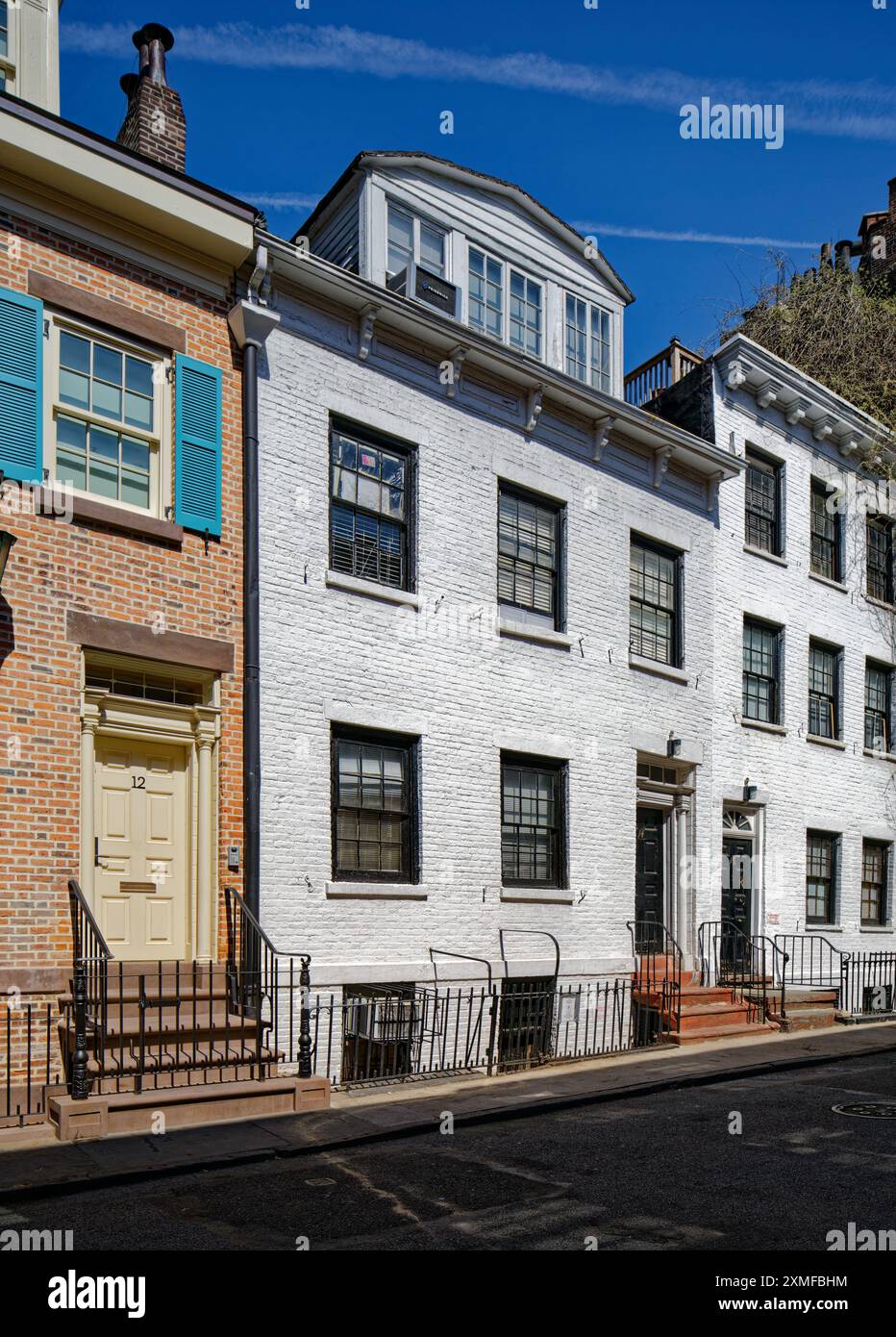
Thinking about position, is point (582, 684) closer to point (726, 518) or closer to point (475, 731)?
point (475, 731)

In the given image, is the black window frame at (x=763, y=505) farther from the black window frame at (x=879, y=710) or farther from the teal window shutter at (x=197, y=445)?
the teal window shutter at (x=197, y=445)

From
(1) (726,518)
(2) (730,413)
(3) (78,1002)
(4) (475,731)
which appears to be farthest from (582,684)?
(3) (78,1002)

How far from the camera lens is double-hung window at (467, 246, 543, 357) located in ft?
54.5

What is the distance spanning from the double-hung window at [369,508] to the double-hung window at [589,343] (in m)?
4.36

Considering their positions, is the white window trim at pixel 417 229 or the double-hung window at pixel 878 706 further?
the double-hung window at pixel 878 706

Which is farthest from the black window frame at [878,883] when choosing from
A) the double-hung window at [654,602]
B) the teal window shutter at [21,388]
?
the teal window shutter at [21,388]

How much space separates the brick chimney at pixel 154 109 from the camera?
1319 cm

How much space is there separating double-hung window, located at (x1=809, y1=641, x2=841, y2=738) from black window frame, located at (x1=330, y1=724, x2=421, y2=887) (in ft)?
32.0

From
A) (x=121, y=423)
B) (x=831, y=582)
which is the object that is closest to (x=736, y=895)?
(x=831, y=582)

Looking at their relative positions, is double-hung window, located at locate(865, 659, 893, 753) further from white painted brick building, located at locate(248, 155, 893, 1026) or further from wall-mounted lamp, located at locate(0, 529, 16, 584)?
wall-mounted lamp, located at locate(0, 529, 16, 584)

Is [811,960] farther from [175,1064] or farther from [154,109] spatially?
[154,109]

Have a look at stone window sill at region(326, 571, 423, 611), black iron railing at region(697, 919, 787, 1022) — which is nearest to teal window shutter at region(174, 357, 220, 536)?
stone window sill at region(326, 571, 423, 611)
